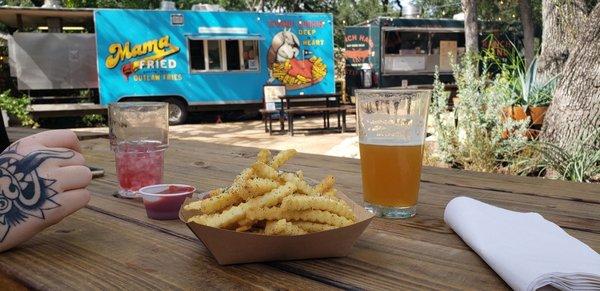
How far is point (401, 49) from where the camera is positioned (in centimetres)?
1215

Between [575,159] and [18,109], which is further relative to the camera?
[18,109]

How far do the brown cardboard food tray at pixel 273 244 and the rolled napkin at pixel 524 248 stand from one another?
18 centimetres

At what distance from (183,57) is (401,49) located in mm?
5220

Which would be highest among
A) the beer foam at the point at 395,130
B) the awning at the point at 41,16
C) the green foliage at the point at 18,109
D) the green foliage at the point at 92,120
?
the awning at the point at 41,16

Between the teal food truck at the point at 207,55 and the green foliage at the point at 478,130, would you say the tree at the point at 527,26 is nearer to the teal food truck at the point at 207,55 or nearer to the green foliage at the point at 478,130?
the teal food truck at the point at 207,55

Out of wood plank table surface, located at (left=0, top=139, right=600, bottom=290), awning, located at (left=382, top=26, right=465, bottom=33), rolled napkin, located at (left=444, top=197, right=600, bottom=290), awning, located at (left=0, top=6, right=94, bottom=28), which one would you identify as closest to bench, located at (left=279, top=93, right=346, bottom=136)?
awning, located at (left=382, top=26, right=465, bottom=33)

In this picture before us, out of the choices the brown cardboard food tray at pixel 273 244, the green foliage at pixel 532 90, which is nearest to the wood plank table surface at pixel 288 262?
the brown cardboard food tray at pixel 273 244

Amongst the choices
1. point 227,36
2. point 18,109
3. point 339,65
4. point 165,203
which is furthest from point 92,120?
point 165,203

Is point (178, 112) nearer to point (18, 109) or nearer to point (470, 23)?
point (18, 109)

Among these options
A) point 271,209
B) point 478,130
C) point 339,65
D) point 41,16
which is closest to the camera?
point 271,209

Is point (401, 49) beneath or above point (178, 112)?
above

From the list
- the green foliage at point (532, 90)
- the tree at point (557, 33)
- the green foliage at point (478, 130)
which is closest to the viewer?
the green foliage at point (478, 130)

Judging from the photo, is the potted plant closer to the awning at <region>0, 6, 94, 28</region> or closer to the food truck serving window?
the food truck serving window

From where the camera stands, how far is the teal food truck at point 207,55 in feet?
32.7
